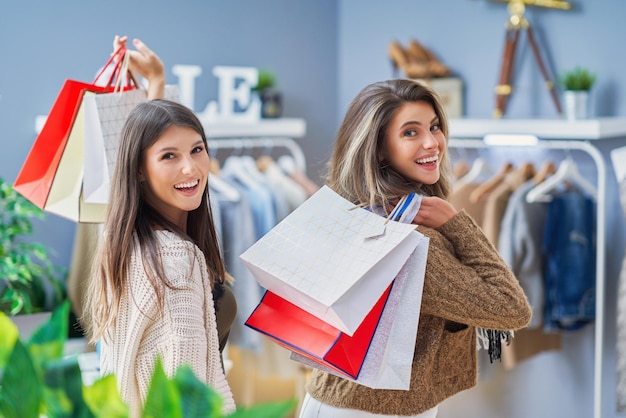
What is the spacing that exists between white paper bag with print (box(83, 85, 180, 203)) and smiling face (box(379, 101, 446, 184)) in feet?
1.82

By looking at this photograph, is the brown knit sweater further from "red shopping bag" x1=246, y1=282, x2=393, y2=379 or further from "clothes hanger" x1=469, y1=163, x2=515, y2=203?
"clothes hanger" x1=469, y1=163, x2=515, y2=203

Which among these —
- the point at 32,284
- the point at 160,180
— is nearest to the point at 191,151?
the point at 160,180

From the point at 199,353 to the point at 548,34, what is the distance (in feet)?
8.04

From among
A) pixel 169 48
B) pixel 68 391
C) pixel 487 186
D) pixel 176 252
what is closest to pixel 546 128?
pixel 487 186

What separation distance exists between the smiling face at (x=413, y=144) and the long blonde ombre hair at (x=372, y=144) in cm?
1

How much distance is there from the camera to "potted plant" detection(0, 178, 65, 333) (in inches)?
94.1

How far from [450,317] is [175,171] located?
0.52 m

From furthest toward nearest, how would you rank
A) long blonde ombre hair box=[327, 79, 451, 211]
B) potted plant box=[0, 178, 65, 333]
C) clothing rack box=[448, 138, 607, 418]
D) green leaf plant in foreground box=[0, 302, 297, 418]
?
clothing rack box=[448, 138, 607, 418] → potted plant box=[0, 178, 65, 333] → long blonde ombre hair box=[327, 79, 451, 211] → green leaf plant in foreground box=[0, 302, 297, 418]

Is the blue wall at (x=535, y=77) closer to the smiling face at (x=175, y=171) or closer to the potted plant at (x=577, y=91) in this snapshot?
the potted plant at (x=577, y=91)

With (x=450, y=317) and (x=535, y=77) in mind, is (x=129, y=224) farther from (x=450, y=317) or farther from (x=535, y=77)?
(x=535, y=77)

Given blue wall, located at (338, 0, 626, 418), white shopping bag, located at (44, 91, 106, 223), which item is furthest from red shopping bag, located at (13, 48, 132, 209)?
blue wall, located at (338, 0, 626, 418)

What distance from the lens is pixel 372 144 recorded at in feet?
4.84

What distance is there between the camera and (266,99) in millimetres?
3641

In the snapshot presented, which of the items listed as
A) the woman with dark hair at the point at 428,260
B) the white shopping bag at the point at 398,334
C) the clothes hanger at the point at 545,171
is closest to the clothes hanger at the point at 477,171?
the clothes hanger at the point at 545,171
